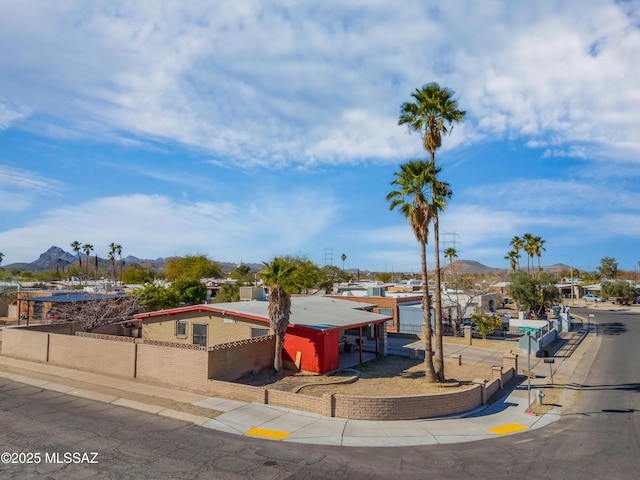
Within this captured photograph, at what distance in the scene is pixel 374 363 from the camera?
88.6ft

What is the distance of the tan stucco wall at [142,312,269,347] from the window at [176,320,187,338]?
20 centimetres

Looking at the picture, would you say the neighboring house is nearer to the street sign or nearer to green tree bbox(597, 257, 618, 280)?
the street sign

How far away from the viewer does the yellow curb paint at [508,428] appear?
15.1 m

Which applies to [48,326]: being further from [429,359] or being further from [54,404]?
[429,359]

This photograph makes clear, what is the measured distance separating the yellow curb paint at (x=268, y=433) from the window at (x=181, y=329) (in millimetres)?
14442

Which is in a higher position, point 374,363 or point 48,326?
point 48,326

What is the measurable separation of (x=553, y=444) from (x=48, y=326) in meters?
28.9

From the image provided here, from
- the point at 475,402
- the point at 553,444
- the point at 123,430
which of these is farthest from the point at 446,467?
the point at 123,430

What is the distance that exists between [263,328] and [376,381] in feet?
23.6

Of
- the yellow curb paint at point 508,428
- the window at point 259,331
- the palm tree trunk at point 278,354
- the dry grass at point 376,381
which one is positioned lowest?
the yellow curb paint at point 508,428

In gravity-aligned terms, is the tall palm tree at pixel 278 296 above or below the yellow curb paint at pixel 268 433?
above

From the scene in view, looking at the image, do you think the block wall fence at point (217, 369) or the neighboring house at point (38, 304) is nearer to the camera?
the block wall fence at point (217, 369)

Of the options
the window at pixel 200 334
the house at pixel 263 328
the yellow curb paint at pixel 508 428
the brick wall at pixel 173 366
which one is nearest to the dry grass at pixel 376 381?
the house at pixel 263 328

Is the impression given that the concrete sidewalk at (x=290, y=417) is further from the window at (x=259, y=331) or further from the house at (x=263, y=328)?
the window at (x=259, y=331)
